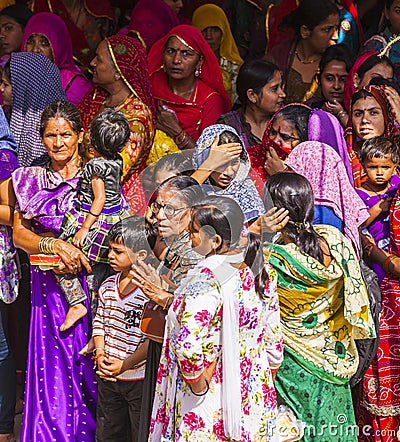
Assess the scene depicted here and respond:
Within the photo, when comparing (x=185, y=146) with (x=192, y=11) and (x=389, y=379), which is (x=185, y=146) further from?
(x=192, y=11)

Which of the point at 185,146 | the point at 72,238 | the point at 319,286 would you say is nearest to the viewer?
the point at 319,286

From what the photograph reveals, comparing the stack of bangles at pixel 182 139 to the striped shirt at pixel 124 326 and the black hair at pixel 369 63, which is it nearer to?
the black hair at pixel 369 63

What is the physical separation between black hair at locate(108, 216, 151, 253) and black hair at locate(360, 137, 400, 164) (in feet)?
4.24

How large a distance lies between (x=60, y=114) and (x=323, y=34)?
223 centimetres

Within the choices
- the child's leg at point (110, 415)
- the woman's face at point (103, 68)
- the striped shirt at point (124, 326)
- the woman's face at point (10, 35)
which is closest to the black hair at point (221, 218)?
the striped shirt at point (124, 326)

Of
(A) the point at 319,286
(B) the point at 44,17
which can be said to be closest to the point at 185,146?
(B) the point at 44,17

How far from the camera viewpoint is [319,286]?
366 cm

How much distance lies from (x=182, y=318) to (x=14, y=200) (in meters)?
1.52

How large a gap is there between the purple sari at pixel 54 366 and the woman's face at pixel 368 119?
1554mm

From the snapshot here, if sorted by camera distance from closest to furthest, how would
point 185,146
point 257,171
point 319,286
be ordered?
point 319,286
point 257,171
point 185,146

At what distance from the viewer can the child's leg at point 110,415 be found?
384cm

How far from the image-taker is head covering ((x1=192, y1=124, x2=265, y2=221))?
3.81 m

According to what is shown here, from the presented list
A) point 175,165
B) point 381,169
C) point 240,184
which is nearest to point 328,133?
point 381,169

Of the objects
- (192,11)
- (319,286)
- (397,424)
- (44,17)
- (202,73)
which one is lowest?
(397,424)
